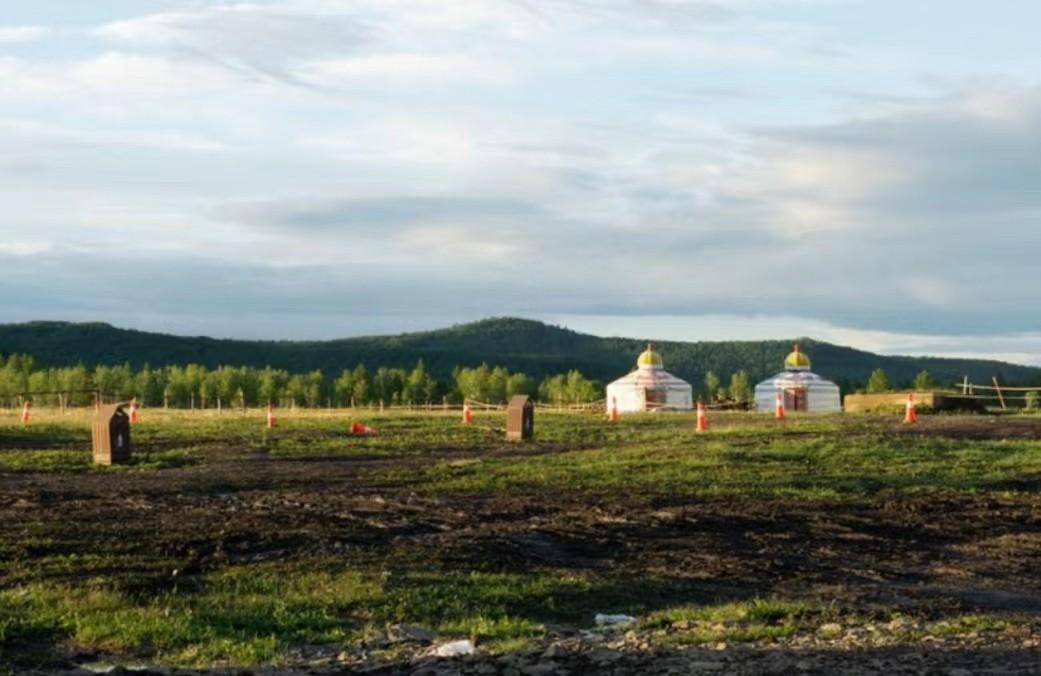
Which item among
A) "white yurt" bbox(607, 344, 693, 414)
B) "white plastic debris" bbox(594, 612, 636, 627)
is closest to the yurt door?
"white yurt" bbox(607, 344, 693, 414)

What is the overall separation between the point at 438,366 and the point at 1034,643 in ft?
596

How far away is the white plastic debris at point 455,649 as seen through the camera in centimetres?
1093

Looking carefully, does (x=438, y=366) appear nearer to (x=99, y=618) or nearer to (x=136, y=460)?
(x=136, y=460)

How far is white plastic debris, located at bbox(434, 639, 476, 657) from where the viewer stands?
10.9 metres

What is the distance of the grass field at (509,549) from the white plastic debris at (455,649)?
158mm

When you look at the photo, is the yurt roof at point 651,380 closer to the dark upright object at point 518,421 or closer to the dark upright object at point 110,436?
the dark upright object at point 518,421

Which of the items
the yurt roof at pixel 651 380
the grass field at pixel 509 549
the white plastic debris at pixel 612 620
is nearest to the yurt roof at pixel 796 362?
the yurt roof at pixel 651 380

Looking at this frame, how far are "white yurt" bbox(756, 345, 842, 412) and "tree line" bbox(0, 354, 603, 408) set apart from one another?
96.4 feet

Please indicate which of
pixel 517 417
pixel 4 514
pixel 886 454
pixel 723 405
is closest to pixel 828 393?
pixel 723 405

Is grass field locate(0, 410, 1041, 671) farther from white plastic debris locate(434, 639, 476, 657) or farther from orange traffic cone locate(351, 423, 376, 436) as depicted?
orange traffic cone locate(351, 423, 376, 436)

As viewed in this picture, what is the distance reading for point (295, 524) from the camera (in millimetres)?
18766

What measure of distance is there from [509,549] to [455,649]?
5416 millimetres

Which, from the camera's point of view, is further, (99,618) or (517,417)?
(517,417)

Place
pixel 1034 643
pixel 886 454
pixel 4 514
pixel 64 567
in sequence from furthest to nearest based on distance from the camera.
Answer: pixel 886 454 < pixel 4 514 < pixel 64 567 < pixel 1034 643
